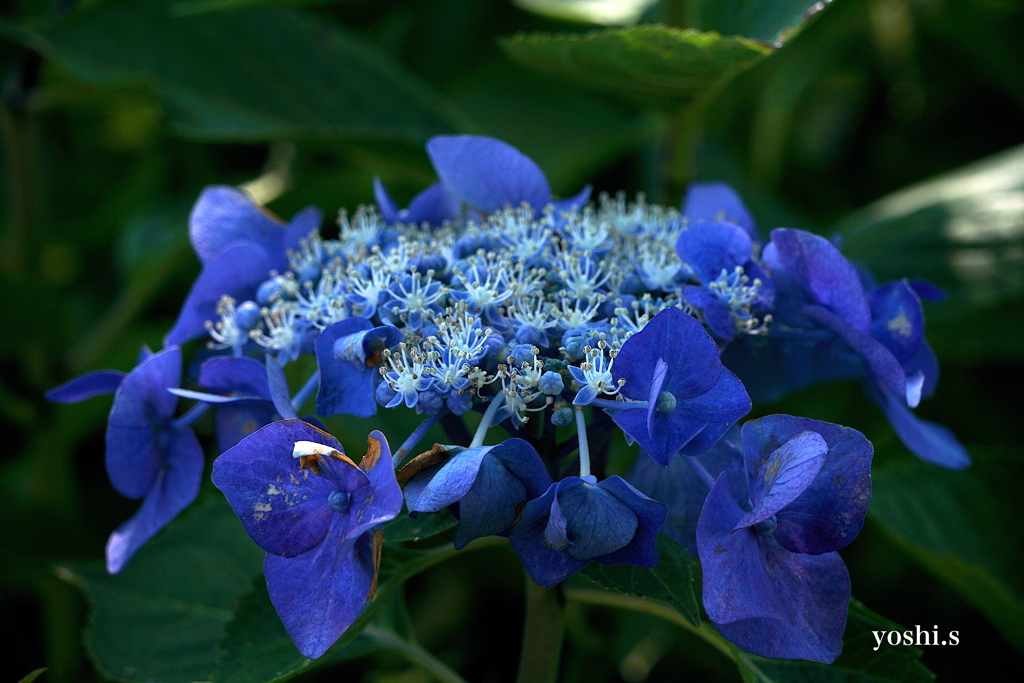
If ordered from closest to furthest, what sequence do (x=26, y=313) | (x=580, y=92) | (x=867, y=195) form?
(x=26, y=313) < (x=580, y=92) < (x=867, y=195)

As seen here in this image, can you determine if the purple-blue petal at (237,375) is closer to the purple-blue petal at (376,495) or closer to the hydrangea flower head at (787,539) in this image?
the purple-blue petal at (376,495)

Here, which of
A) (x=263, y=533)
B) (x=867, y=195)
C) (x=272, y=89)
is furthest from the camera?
(x=867, y=195)

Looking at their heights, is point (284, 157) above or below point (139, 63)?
below

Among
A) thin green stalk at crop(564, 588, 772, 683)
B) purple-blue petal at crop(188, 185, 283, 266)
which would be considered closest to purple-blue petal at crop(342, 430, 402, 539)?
thin green stalk at crop(564, 588, 772, 683)

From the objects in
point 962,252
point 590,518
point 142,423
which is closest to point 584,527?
point 590,518

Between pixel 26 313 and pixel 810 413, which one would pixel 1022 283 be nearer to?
pixel 810 413

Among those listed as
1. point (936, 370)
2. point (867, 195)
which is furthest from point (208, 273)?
point (867, 195)
